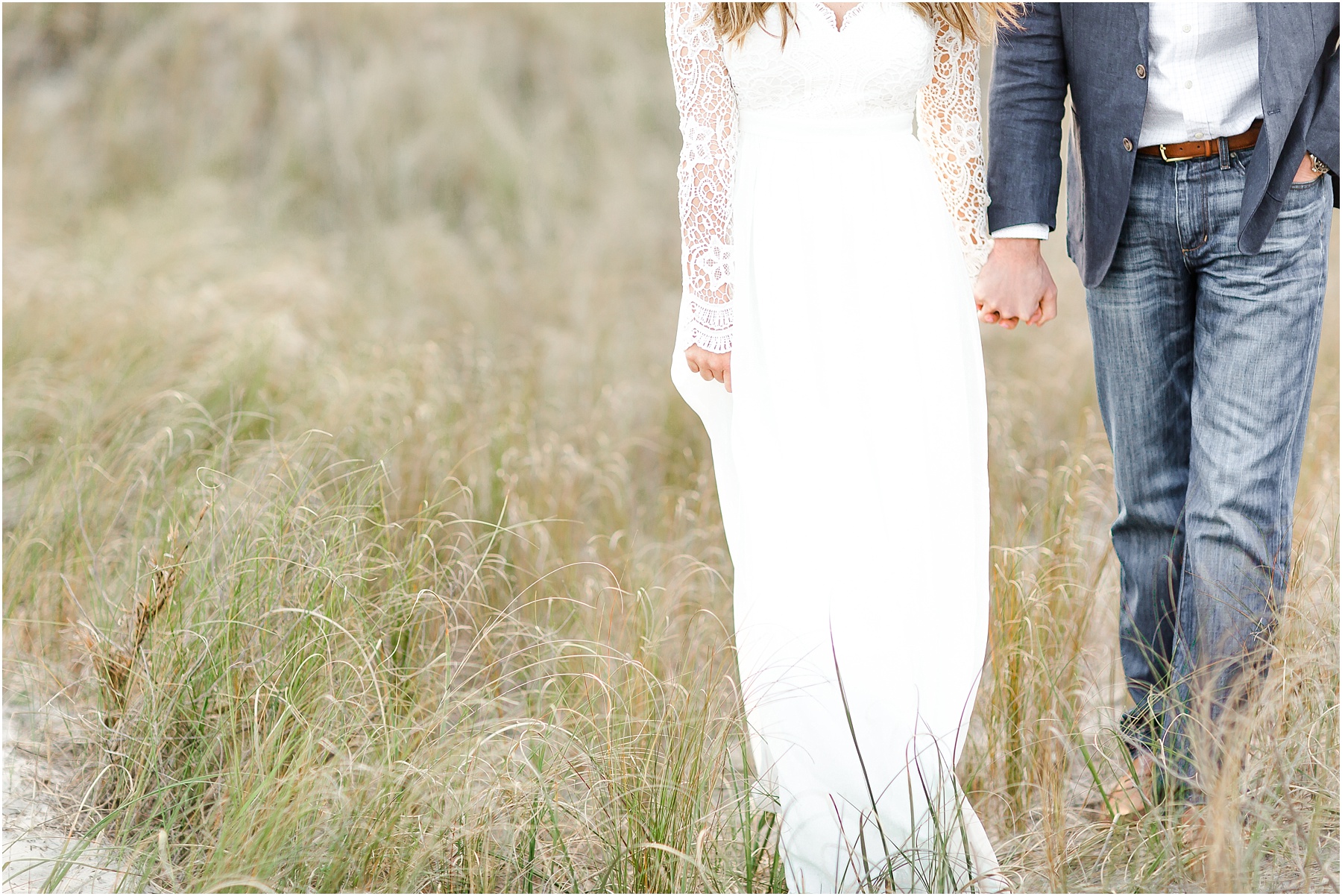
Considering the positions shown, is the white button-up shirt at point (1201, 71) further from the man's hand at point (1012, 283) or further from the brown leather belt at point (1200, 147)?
the man's hand at point (1012, 283)

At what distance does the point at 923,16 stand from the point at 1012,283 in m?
0.61

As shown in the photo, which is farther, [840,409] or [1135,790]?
[1135,790]

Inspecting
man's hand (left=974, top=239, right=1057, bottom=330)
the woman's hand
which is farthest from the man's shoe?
the woman's hand

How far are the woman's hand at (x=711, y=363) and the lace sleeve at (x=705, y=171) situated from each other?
0.01 meters

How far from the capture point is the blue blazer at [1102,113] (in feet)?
6.98

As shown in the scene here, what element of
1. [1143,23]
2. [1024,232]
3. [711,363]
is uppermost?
[1143,23]

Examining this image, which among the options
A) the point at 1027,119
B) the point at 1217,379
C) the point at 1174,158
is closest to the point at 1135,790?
the point at 1217,379

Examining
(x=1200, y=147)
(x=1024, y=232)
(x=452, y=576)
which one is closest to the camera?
(x=1200, y=147)

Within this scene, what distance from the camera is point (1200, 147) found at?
2.26 metres

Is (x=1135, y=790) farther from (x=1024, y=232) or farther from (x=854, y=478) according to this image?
(x=1024, y=232)

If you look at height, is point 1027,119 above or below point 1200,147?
above

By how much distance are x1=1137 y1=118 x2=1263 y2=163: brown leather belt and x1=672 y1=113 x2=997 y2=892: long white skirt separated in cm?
54

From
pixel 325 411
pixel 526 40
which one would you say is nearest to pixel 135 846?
pixel 325 411

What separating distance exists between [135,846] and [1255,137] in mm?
2533
